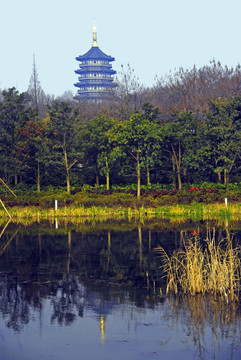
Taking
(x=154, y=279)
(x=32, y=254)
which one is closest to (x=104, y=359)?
(x=154, y=279)

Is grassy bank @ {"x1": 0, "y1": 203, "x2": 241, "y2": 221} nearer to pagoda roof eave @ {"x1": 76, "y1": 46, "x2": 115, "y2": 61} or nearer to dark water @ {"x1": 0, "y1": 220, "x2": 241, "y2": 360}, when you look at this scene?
dark water @ {"x1": 0, "y1": 220, "x2": 241, "y2": 360}

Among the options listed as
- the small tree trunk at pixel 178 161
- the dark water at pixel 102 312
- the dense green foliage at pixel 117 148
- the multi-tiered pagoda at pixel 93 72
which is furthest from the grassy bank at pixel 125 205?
the multi-tiered pagoda at pixel 93 72

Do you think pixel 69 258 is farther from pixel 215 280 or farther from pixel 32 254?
pixel 215 280

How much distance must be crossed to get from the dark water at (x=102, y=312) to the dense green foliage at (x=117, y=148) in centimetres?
2131

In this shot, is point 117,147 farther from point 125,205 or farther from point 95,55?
point 95,55

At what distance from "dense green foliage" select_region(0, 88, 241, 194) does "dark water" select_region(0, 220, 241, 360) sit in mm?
21314

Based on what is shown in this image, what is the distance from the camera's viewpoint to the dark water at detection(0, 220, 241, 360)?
10133 mm

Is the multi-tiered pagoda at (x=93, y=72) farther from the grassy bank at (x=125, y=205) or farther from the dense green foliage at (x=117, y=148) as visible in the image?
the grassy bank at (x=125, y=205)

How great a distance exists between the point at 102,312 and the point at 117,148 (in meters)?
30.5

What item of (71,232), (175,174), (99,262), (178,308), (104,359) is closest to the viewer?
(104,359)

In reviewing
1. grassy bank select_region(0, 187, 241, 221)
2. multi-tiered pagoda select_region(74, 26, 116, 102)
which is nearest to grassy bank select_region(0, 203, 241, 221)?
→ grassy bank select_region(0, 187, 241, 221)

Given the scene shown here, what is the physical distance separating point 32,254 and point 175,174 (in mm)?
25126

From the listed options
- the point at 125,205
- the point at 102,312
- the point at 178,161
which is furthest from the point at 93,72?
the point at 102,312

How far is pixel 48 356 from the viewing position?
386 inches
